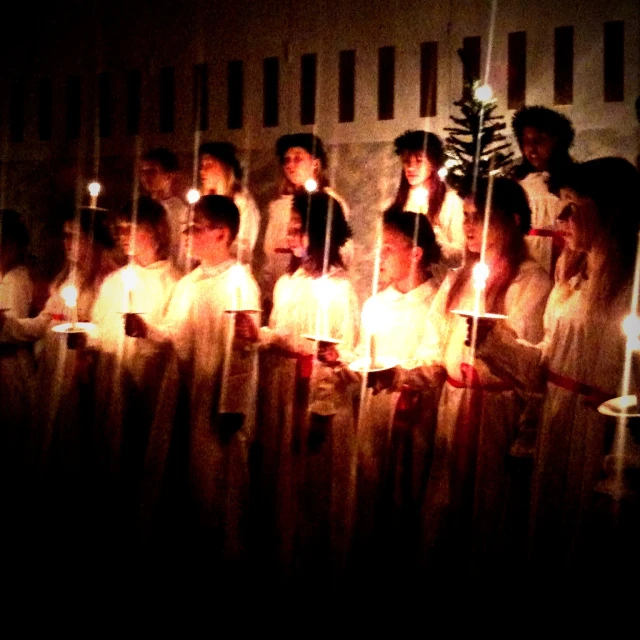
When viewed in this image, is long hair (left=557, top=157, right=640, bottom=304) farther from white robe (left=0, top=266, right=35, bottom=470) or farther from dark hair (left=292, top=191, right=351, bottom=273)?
white robe (left=0, top=266, right=35, bottom=470)

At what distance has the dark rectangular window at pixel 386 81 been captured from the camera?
532cm

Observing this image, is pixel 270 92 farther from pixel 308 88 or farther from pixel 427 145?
pixel 427 145

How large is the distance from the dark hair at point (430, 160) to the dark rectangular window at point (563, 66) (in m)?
0.70

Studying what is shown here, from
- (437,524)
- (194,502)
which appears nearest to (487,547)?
(437,524)

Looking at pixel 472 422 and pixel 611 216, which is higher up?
pixel 611 216

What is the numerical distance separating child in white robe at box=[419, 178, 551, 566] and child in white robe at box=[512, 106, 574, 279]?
218 millimetres

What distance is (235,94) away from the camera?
5895 millimetres

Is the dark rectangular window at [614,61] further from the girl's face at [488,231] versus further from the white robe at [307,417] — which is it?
the white robe at [307,417]

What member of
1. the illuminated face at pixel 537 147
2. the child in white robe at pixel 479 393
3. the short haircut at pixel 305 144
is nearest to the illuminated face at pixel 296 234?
the short haircut at pixel 305 144

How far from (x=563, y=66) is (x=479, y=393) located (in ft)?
6.41

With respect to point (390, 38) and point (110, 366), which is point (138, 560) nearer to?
point (110, 366)

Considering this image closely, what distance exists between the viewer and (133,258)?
5.48 meters

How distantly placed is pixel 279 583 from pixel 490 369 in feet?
5.69

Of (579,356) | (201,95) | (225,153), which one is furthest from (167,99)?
(579,356)
